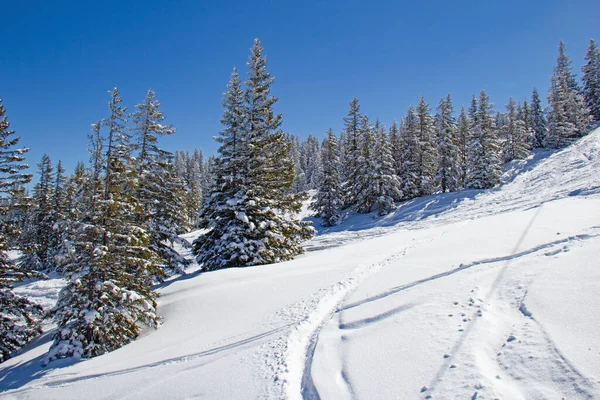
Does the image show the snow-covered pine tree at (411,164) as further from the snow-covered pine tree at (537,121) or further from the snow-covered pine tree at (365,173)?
the snow-covered pine tree at (537,121)

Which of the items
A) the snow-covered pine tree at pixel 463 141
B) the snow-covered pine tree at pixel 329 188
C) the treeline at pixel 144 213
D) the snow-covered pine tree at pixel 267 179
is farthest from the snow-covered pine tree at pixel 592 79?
the snow-covered pine tree at pixel 267 179

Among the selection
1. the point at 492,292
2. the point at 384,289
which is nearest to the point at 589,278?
the point at 492,292

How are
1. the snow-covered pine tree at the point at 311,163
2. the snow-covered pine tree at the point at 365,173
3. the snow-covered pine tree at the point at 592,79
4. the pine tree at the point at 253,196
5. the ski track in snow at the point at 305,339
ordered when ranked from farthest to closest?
the snow-covered pine tree at the point at 311,163, the snow-covered pine tree at the point at 592,79, the snow-covered pine tree at the point at 365,173, the pine tree at the point at 253,196, the ski track in snow at the point at 305,339

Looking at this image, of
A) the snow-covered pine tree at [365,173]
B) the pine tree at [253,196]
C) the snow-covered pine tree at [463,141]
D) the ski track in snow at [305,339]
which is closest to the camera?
the ski track in snow at [305,339]

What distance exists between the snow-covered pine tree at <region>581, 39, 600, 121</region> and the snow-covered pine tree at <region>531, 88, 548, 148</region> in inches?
268

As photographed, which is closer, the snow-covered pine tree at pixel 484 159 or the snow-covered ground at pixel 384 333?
the snow-covered ground at pixel 384 333

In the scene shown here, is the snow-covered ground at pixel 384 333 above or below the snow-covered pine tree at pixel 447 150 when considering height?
below

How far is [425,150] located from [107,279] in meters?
39.1

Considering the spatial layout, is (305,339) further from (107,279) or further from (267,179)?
(267,179)

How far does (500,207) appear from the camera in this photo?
25.7 m

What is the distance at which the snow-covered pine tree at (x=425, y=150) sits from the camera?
39.4m

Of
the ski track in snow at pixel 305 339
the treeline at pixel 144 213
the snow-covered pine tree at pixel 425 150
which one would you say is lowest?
the ski track in snow at pixel 305 339

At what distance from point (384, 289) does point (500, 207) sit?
23.1 metres

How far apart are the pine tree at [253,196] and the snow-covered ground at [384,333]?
301 centimetres
